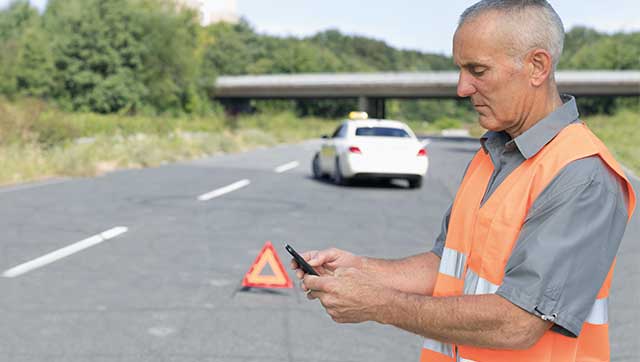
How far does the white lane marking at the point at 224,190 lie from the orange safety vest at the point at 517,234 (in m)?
12.5

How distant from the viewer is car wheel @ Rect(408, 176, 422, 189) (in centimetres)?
1758

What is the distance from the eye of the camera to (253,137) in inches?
1667

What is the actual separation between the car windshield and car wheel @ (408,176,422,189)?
3.46ft

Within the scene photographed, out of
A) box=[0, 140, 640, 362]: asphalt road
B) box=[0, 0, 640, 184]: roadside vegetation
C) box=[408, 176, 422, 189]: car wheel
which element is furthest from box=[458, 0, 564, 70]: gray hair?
box=[408, 176, 422, 189]: car wheel

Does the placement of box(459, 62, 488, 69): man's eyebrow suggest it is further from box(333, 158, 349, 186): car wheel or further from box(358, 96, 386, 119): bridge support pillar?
box(358, 96, 386, 119): bridge support pillar

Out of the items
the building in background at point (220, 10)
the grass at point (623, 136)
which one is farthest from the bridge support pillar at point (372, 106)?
the building in background at point (220, 10)

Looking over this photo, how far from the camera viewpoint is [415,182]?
17719mm

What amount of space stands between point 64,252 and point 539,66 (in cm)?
770

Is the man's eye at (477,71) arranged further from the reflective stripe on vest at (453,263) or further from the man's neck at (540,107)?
the reflective stripe on vest at (453,263)

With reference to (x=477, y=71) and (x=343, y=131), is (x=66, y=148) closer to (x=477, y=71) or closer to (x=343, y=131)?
(x=343, y=131)

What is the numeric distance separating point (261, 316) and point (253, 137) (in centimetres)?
3645

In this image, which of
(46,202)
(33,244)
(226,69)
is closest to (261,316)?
(33,244)

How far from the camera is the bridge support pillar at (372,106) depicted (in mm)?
77062

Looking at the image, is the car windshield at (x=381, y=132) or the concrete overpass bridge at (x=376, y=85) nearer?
the car windshield at (x=381, y=132)
